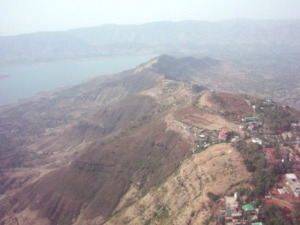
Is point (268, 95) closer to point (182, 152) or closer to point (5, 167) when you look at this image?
point (182, 152)

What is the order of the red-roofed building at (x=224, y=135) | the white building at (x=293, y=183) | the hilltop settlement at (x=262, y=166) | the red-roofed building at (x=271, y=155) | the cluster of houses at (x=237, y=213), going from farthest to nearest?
the red-roofed building at (x=224, y=135) → the red-roofed building at (x=271, y=155) → the white building at (x=293, y=183) → the hilltop settlement at (x=262, y=166) → the cluster of houses at (x=237, y=213)

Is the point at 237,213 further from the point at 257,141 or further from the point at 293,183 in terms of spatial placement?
the point at 257,141

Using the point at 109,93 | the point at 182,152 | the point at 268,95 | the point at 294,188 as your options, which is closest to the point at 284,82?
the point at 268,95

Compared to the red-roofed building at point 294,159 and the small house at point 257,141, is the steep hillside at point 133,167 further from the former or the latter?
the red-roofed building at point 294,159

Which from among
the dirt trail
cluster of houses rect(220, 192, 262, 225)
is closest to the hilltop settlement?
cluster of houses rect(220, 192, 262, 225)

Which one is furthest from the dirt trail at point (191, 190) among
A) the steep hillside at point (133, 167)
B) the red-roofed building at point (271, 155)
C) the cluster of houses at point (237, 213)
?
the red-roofed building at point (271, 155)

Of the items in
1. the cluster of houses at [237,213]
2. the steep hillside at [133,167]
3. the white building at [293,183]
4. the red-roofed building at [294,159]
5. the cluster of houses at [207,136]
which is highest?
the white building at [293,183]

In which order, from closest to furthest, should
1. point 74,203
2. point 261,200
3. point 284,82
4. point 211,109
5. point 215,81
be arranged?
point 261,200 → point 74,203 → point 211,109 → point 284,82 → point 215,81

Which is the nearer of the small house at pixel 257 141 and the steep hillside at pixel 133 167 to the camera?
the steep hillside at pixel 133 167
